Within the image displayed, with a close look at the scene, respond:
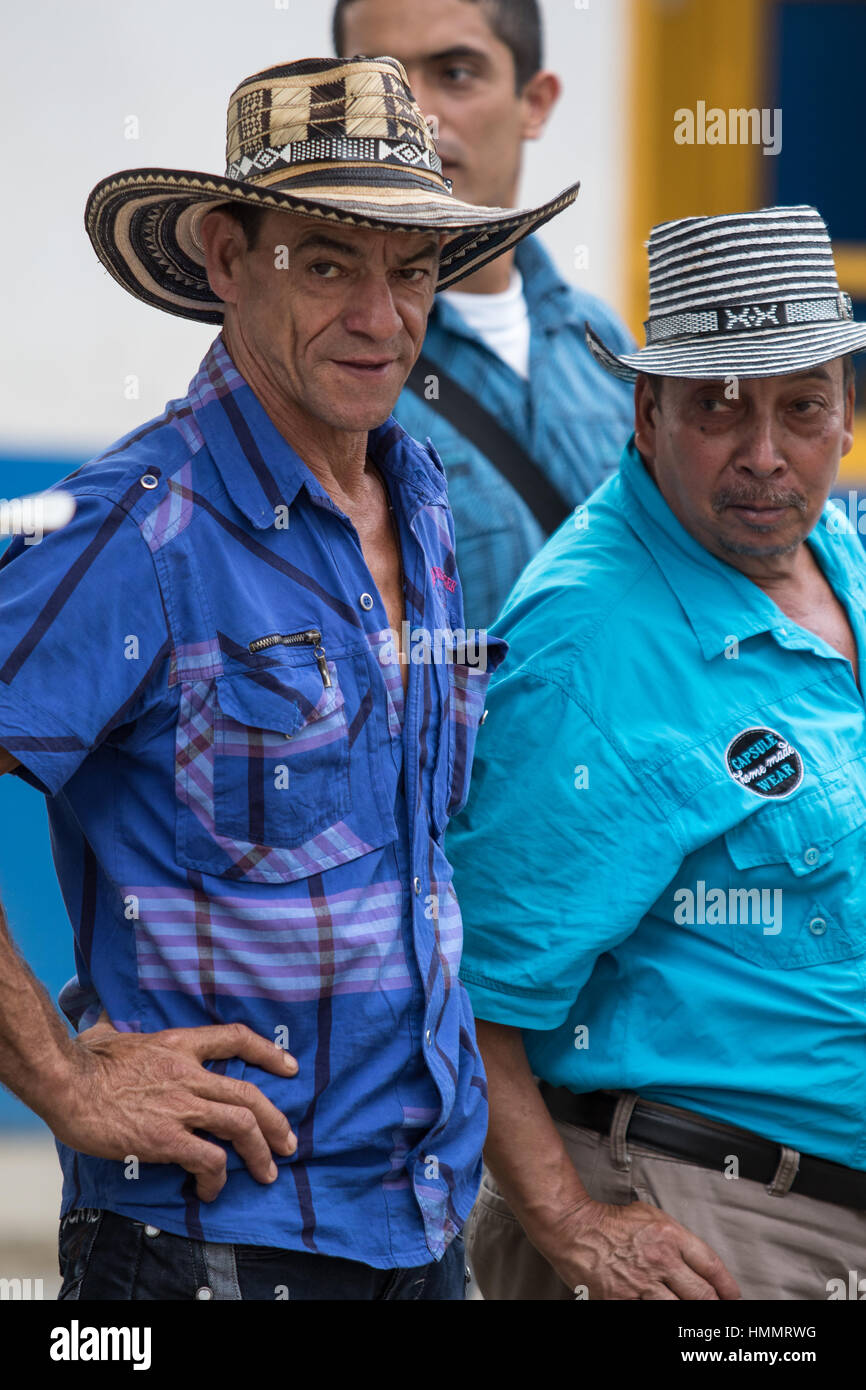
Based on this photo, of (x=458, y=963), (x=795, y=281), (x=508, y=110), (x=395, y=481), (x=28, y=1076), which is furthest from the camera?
(x=508, y=110)

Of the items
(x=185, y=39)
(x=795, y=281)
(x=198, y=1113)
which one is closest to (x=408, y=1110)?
(x=198, y=1113)

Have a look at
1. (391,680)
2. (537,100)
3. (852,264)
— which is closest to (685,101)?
(852,264)

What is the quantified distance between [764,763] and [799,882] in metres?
0.15

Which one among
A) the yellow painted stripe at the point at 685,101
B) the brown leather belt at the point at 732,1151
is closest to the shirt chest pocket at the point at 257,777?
the brown leather belt at the point at 732,1151

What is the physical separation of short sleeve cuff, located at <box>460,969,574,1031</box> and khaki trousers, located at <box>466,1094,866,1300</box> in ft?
0.53

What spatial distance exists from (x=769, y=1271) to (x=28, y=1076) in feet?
3.38

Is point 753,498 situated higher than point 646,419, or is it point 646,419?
point 646,419

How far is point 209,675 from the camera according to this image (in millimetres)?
1682

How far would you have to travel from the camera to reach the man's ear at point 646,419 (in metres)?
2.28

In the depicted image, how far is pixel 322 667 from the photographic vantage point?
5.70ft

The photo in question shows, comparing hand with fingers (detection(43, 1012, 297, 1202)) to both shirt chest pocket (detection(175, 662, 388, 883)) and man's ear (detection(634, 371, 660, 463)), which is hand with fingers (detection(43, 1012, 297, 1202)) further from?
man's ear (detection(634, 371, 660, 463))

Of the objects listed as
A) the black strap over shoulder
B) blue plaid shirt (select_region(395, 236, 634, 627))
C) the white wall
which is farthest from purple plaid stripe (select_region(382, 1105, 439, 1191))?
the white wall

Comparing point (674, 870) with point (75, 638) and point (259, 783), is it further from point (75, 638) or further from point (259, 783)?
point (75, 638)
